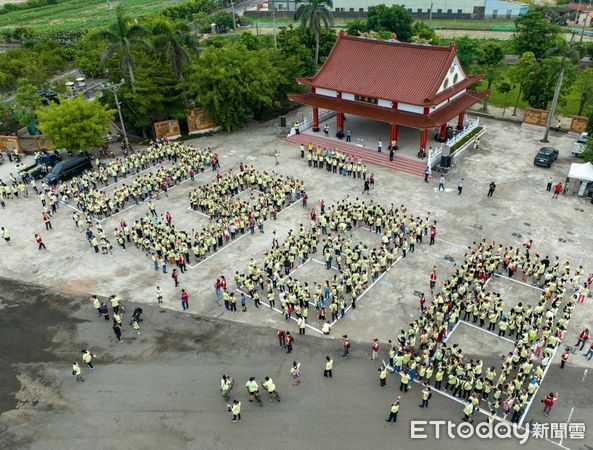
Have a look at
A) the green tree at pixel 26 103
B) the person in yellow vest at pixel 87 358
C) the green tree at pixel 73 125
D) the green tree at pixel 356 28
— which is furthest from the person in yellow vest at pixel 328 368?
the green tree at pixel 356 28

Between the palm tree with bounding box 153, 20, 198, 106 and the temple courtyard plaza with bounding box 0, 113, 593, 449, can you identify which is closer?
the temple courtyard plaza with bounding box 0, 113, 593, 449

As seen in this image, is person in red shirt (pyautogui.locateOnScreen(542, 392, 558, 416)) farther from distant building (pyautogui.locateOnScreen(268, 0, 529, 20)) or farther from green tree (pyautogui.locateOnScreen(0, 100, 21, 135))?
distant building (pyautogui.locateOnScreen(268, 0, 529, 20))

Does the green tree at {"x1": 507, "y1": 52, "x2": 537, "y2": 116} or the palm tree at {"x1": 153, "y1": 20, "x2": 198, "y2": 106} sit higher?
the palm tree at {"x1": 153, "y1": 20, "x2": 198, "y2": 106}

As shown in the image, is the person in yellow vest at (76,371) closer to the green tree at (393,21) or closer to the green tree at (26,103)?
the green tree at (26,103)

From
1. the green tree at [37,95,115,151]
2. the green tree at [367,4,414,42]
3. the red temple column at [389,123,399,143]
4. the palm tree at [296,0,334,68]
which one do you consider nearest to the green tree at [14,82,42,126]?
the green tree at [37,95,115,151]

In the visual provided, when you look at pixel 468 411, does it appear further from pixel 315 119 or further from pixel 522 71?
pixel 522 71

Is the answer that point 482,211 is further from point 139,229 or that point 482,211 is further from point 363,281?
point 139,229
